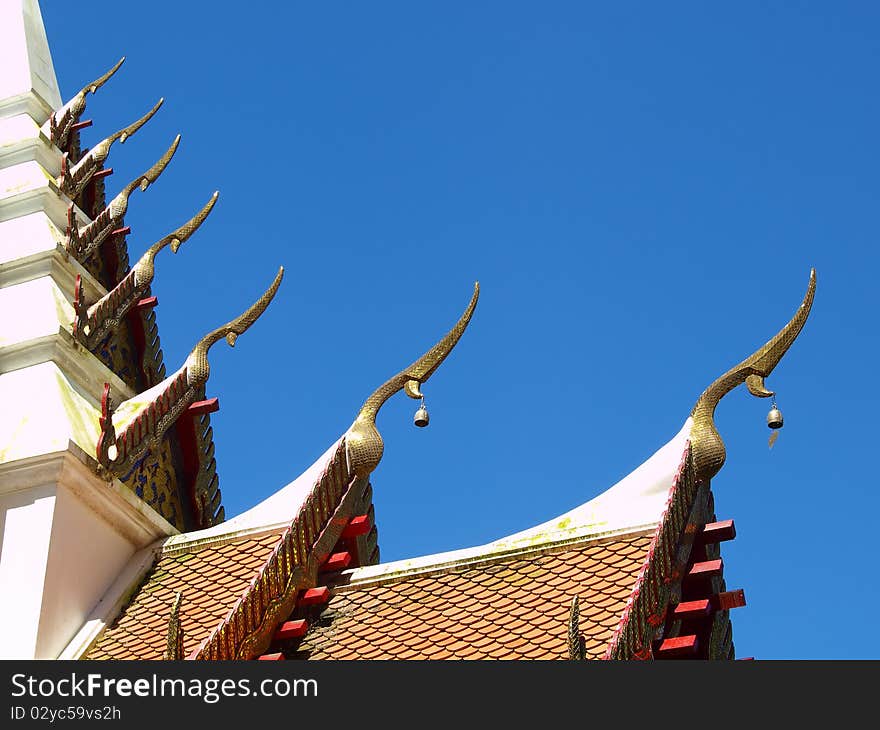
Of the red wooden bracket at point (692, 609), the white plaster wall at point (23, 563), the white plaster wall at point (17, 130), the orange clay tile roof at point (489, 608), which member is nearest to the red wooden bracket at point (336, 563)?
the orange clay tile roof at point (489, 608)

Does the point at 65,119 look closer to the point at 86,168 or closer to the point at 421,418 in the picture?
the point at 86,168

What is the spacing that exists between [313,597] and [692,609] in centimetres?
209

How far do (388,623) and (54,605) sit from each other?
74.1 inches

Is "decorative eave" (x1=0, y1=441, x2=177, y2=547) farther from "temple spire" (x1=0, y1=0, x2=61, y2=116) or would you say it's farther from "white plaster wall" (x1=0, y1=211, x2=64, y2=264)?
"temple spire" (x1=0, y1=0, x2=61, y2=116)

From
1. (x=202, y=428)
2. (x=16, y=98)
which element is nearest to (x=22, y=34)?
(x=16, y=98)

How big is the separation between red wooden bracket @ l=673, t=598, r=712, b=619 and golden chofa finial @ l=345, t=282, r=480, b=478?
83.5 inches

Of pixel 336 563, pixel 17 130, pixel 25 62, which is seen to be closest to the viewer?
pixel 336 563

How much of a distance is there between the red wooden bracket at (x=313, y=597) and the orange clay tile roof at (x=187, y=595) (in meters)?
0.33

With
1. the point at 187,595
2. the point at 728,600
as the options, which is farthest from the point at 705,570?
the point at 187,595

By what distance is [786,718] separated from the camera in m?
6.71

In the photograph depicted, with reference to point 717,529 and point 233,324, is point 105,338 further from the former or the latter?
point 717,529

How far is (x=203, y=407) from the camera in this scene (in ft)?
40.4

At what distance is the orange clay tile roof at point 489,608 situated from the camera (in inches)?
364

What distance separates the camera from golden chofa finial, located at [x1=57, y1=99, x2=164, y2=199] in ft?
A: 48.3
